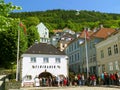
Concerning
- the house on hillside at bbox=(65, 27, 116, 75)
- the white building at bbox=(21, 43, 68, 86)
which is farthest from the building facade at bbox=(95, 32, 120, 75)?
the white building at bbox=(21, 43, 68, 86)

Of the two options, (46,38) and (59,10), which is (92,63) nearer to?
(46,38)

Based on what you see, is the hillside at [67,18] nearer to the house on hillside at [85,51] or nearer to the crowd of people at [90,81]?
the house on hillside at [85,51]

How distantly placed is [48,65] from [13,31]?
18.6m

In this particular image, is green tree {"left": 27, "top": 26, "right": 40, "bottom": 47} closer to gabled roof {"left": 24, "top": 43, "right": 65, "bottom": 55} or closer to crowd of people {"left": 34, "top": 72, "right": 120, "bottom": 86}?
gabled roof {"left": 24, "top": 43, "right": 65, "bottom": 55}

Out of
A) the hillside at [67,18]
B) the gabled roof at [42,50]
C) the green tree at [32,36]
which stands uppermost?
the hillside at [67,18]

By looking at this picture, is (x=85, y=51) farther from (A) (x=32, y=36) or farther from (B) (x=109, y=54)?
(A) (x=32, y=36)

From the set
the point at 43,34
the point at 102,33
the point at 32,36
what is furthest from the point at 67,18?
the point at 102,33

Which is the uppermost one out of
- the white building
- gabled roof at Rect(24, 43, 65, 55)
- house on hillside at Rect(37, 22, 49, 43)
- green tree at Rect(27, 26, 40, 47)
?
house on hillside at Rect(37, 22, 49, 43)

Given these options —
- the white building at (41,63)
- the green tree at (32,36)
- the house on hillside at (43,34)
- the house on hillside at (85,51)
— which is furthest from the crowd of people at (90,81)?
the house on hillside at (43,34)

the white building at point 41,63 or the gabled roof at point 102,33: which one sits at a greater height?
the gabled roof at point 102,33

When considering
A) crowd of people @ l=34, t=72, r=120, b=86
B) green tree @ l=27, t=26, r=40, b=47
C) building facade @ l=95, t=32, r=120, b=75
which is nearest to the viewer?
crowd of people @ l=34, t=72, r=120, b=86

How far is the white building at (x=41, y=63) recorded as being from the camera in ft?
143

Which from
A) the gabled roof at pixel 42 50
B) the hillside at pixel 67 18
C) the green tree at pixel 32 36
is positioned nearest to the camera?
the gabled roof at pixel 42 50

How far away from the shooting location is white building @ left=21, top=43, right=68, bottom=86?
43562mm
